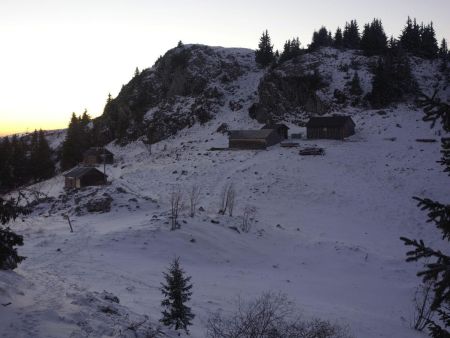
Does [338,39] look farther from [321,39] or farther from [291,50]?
[291,50]

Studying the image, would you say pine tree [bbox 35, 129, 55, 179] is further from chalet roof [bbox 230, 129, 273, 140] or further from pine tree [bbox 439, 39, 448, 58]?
pine tree [bbox 439, 39, 448, 58]

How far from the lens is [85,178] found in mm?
56719

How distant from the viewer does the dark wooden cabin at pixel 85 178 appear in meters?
56.4

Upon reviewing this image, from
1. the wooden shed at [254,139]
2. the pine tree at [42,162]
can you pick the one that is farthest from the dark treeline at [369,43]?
the pine tree at [42,162]

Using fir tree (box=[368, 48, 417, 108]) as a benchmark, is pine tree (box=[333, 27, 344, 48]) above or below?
above

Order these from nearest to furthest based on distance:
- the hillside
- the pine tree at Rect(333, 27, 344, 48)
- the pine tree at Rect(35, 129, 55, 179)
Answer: the hillside → the pine tree at Rect(35, 129, 55, 179) → the pine tree at Rect(333, 27, 344, 48)

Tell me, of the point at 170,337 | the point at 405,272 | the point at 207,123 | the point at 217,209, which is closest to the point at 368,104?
the point at 207,123

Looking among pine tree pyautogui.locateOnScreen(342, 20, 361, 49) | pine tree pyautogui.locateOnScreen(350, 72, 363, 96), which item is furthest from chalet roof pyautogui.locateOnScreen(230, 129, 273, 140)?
pine tree pyautogui.locateOnScreen(342, 20, 361, 49)

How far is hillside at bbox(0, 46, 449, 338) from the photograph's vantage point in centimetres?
1686

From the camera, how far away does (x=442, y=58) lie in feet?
304

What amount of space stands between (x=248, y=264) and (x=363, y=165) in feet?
97.0

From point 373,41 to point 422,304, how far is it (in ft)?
288

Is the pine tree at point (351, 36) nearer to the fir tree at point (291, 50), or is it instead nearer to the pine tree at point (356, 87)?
the fir tree at point (291, 50)

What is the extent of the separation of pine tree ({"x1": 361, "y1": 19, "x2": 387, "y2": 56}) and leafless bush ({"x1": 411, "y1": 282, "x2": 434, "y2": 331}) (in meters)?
82.6
